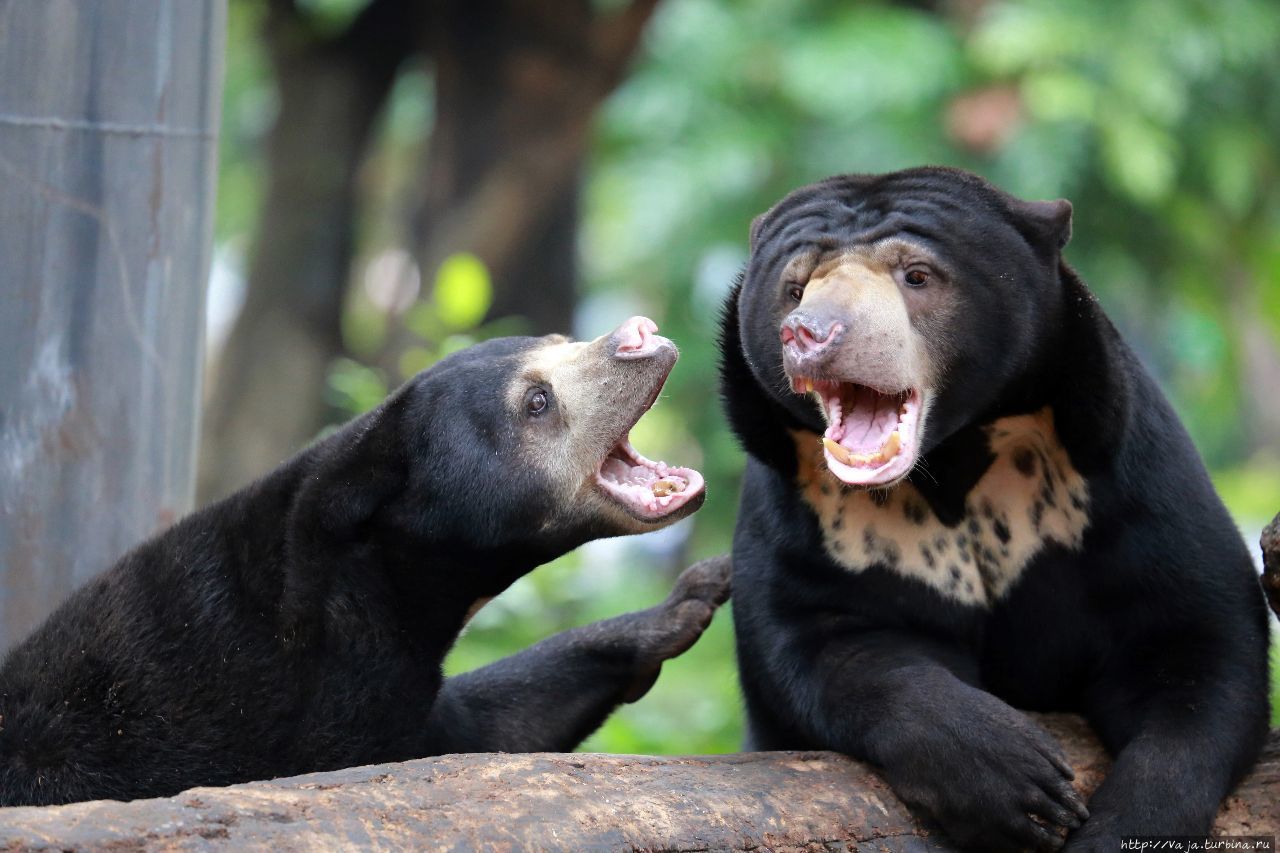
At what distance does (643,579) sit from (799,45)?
5.23 meters

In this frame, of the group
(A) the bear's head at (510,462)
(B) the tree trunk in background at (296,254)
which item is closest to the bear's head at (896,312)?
(A) the bear's head at (510,462)

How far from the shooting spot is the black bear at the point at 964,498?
3428 mm

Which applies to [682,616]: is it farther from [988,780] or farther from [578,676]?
[988,780]

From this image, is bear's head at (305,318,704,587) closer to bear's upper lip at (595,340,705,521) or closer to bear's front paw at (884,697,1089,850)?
bear's upper lip at (595,340,705,521)

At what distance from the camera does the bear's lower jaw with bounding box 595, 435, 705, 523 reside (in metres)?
3.73

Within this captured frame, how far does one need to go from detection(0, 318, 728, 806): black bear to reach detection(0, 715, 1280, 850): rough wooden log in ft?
2.39

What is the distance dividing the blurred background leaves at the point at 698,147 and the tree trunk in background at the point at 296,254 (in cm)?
2

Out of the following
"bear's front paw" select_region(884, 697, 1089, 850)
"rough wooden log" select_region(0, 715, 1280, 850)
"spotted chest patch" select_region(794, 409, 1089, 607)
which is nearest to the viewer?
"rough wooden log" select_region(0, 715, 1280, 850)

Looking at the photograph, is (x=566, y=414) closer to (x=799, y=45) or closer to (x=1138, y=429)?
(x=1138, y=429)

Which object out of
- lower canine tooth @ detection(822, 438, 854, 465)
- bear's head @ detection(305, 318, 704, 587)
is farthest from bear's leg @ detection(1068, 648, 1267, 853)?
bear's head @ detection(305, 318, 704, 587)

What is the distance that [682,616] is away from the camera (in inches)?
168

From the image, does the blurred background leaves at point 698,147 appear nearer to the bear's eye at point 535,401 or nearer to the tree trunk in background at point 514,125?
the tree trunk in background at point 514,125

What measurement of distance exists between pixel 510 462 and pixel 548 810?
3.91 ft

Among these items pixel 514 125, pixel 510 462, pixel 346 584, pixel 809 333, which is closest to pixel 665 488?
pixel 510 462
